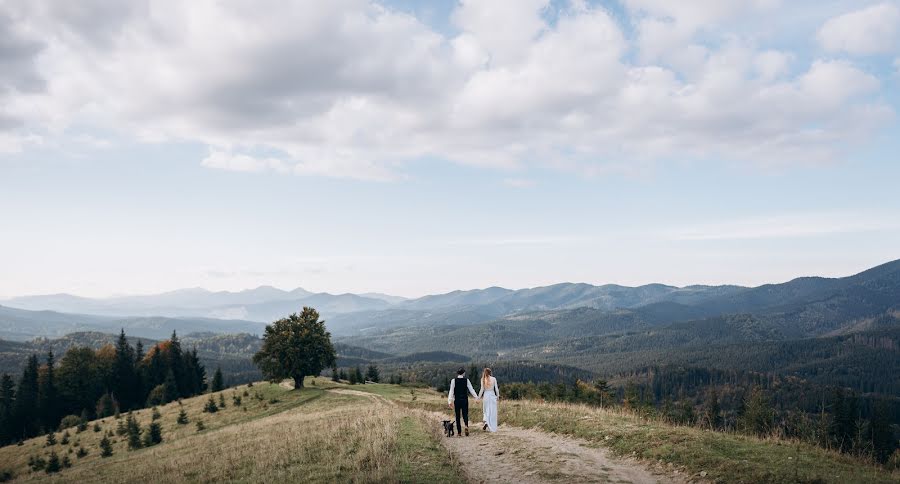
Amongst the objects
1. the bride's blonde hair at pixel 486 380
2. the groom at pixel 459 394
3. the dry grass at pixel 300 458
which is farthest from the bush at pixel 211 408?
the bride's blonde hair at pixel 486 380

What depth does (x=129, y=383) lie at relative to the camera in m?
96.5

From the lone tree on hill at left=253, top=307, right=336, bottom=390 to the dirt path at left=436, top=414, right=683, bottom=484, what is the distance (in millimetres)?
50345

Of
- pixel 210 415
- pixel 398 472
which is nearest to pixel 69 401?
pixel 210 415

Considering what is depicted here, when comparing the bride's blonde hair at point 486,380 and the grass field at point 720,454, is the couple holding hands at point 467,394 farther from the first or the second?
the grass field at point 720,454

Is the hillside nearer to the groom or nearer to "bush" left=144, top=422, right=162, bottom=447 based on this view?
the groom

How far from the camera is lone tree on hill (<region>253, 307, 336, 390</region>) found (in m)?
68.9

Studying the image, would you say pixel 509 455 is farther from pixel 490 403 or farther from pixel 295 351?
pixel 295 351

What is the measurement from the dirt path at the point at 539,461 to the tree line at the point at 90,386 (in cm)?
8102

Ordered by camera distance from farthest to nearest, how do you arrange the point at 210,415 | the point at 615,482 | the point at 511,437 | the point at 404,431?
the point at 210,415
the point at 404,431
the point at 511,437
the point at 615,482

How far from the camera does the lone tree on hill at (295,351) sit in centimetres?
6894

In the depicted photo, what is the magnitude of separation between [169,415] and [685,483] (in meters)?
63.9

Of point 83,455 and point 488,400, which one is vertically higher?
point 488,400

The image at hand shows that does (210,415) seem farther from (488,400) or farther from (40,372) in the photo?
(40,372)

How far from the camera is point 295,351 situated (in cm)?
6881
